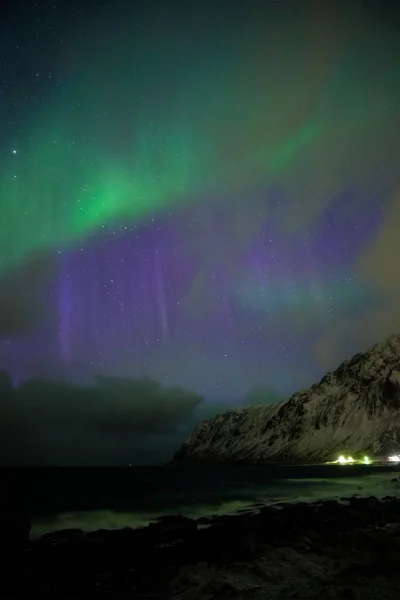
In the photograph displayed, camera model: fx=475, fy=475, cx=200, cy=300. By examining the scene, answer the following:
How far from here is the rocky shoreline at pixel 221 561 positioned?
60.1 feet

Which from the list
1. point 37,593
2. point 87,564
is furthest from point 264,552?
point 37,593

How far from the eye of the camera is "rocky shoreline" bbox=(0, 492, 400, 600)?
60.1 ft

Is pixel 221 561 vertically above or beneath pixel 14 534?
beneath

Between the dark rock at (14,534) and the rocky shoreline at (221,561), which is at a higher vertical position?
the dark rock at (14,534)

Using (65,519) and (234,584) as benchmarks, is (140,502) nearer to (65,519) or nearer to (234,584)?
(65,519)

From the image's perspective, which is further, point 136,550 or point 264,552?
point 136,550

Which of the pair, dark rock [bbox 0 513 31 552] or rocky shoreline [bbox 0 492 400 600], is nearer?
rocky shoreline [bbox 0 492 400 600]

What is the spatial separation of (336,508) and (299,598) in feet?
54.2

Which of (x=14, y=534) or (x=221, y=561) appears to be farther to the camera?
(x=14, y=534)

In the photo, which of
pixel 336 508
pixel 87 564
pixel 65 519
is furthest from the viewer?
pixel 65 519

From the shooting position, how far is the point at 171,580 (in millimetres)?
19844

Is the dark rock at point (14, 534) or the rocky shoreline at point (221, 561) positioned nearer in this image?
the rocky shoreline at point (221, 561)

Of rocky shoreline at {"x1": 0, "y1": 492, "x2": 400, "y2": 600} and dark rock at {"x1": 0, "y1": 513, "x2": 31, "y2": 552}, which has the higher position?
dark rock at {"x1": 0, "y1": 513, "x2": 31, "y2": 552}

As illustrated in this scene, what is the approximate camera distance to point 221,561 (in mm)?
21766
